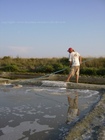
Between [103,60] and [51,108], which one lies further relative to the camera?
[103,60]

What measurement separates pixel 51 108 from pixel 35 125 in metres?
1.61

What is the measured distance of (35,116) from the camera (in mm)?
5828

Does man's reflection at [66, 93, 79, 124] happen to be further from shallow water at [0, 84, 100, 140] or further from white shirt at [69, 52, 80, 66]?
white shirt at [69, 52, 80, 66]

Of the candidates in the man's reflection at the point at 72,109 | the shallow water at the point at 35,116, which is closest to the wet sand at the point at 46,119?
the shallow water at the point at 35,116

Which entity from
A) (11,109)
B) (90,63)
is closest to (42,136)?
(11,109)

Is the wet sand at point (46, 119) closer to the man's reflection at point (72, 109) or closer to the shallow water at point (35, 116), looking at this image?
the shallow water at point (35, 116)

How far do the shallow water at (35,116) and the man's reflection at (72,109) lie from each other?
0.10 meters

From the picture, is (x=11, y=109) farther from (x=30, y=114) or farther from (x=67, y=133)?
(x=67, y=133)

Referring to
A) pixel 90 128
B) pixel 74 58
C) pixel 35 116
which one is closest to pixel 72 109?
pixel 35 116

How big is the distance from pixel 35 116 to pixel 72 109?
3.74ft

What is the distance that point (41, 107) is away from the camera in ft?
22.2

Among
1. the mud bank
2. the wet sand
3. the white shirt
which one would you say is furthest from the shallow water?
the white shirt

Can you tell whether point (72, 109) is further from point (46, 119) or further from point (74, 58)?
point (74, 58)

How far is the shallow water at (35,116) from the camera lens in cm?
455
